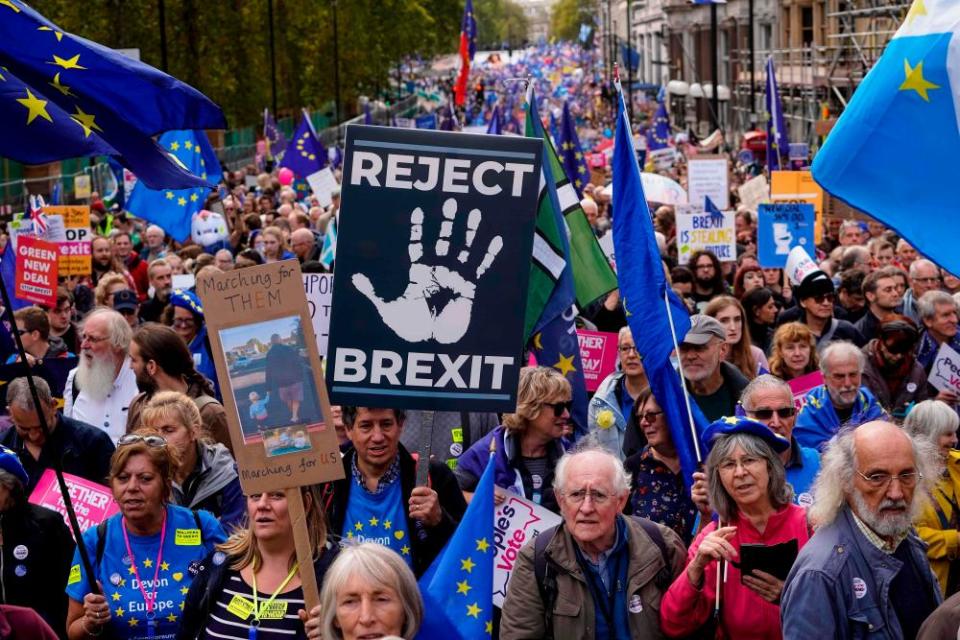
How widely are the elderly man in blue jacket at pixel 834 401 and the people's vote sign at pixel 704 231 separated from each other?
279 inches

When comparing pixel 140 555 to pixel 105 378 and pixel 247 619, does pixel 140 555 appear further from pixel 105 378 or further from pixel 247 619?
pixel 105 378

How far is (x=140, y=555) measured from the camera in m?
5.90

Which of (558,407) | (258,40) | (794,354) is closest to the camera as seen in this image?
(558,407)

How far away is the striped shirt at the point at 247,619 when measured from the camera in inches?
204

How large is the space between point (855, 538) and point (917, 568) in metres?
0.22

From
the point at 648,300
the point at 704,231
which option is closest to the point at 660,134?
the point at 704,231

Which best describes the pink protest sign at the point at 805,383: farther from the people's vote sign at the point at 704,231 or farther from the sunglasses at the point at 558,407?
the people's vote sign at the point at 704,231

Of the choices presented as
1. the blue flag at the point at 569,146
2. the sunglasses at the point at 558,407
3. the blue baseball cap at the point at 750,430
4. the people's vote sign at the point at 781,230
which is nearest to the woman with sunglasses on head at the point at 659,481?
the sunglasses at the point at 558,407

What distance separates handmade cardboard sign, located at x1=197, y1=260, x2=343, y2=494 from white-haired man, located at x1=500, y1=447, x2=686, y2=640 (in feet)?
2.46

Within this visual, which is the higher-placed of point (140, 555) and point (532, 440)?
point (532, 440)

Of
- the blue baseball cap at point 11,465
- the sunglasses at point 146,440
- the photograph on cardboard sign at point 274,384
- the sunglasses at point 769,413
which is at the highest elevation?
the photograph on cardboard sign at point 274,384

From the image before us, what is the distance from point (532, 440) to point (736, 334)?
2.70m

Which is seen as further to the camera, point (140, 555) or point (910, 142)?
point (140, 555)

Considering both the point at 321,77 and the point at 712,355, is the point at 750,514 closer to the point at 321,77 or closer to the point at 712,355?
the point at 712,355
